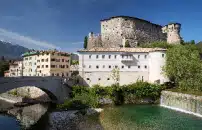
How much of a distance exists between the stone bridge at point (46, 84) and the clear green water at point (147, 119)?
11255 millimetres

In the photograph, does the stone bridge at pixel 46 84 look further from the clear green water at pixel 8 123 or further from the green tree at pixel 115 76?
the green tree at pixel 115 76

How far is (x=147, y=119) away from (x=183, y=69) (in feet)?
60.4

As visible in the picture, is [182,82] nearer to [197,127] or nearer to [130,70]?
[130,70]

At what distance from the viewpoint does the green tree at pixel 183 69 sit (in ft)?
158

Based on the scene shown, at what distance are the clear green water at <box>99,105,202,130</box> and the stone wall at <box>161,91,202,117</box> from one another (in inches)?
85.4

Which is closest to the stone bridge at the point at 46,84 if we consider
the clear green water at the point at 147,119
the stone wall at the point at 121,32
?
the clear green water at the point at 147,119

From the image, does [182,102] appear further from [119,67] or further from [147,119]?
[119,67]

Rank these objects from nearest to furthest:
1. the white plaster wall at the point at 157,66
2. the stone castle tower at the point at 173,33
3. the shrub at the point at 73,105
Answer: the shrub at the point at 73,105 → the white plaster wall at the point at 157,66 → the stone castle tower at the point at 173,33

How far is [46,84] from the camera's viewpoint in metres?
46.3

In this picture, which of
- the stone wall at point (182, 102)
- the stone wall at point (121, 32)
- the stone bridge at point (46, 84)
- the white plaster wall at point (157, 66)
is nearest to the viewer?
the stone bridge at point (46, 84)

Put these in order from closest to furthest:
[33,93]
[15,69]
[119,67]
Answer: [119,67] → [33,93] → [15,69]

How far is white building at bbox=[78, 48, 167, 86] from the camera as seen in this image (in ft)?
184

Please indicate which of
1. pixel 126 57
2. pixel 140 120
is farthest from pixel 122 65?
pixel 140 120

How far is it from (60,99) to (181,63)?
25.5 metres
